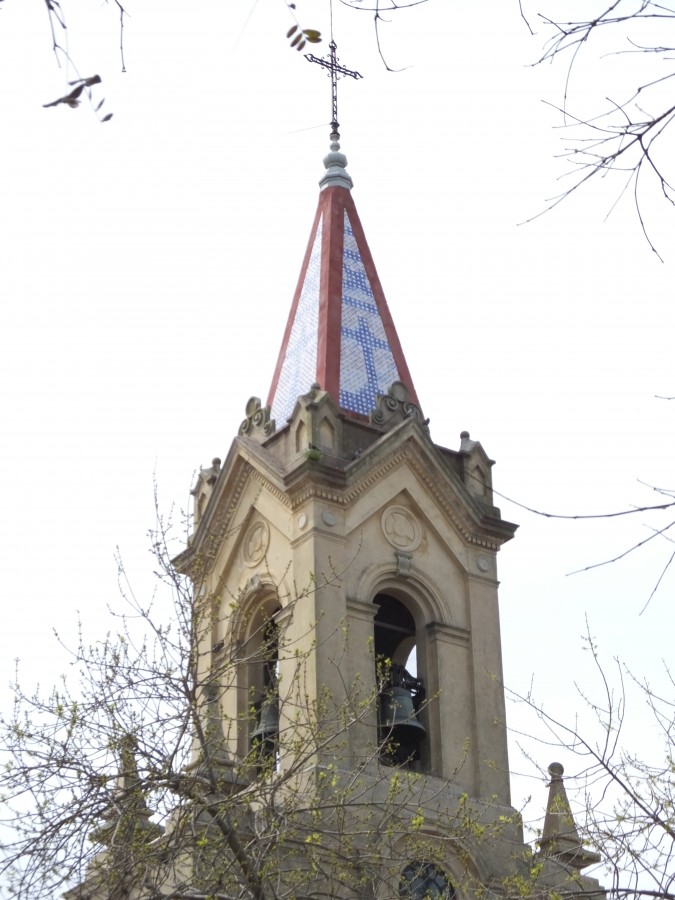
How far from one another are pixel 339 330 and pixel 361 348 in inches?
16.6

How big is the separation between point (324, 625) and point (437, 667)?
195 centimetres

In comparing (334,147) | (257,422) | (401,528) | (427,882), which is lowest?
(427,882)

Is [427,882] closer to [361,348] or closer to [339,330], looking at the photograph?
[361,348]

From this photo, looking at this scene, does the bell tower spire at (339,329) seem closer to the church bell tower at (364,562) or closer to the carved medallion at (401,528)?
the church bell tower at (364,562)

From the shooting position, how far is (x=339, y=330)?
80.8 ft

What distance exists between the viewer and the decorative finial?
27.1 metres

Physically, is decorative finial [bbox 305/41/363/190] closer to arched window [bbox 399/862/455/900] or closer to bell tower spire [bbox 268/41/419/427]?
bell tower spire [bbox 268/41/419/427]

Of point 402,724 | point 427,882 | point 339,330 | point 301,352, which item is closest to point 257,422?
point 301,352

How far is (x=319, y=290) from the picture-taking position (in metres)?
25.3

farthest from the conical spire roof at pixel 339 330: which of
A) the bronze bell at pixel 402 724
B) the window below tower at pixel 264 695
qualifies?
the bronze bell at pixel 402 724

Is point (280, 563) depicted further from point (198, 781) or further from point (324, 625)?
point (198, 781)

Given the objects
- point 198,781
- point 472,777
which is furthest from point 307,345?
point 198,781

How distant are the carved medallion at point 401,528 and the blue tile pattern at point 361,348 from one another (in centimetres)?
172

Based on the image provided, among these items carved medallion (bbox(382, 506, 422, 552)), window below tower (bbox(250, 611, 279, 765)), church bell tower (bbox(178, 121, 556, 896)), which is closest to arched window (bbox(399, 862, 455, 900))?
church bell tower (bbox(178, 121, 556, 896))
